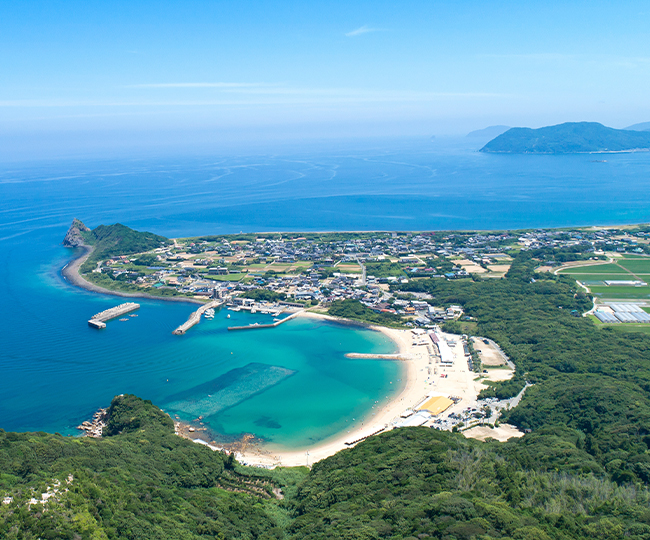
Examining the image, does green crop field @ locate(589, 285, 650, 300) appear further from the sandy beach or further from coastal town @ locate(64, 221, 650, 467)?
the sandy beach

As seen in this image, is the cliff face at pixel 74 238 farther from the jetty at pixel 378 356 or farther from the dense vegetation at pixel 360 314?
the jetty at pixel 378 356

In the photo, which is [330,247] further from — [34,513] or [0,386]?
[34,513]

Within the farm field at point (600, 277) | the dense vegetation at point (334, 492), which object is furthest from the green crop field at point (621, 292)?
the dense vegetation at point (334, 492)

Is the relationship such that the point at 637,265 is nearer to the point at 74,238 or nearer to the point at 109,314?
the point at 109,314

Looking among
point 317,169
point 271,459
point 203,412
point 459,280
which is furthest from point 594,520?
point 317,169

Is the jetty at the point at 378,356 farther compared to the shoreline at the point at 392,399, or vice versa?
the jetty at the point at 378,356

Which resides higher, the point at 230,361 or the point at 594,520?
the point at 594,520

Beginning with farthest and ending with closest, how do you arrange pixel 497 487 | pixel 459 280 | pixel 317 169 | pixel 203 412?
pixel 317 169
pixel 459 280
pixel 203 412
pixel 497 487

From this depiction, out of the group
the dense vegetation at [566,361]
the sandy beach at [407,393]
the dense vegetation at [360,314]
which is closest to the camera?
the dense vegetation at [566,361]
